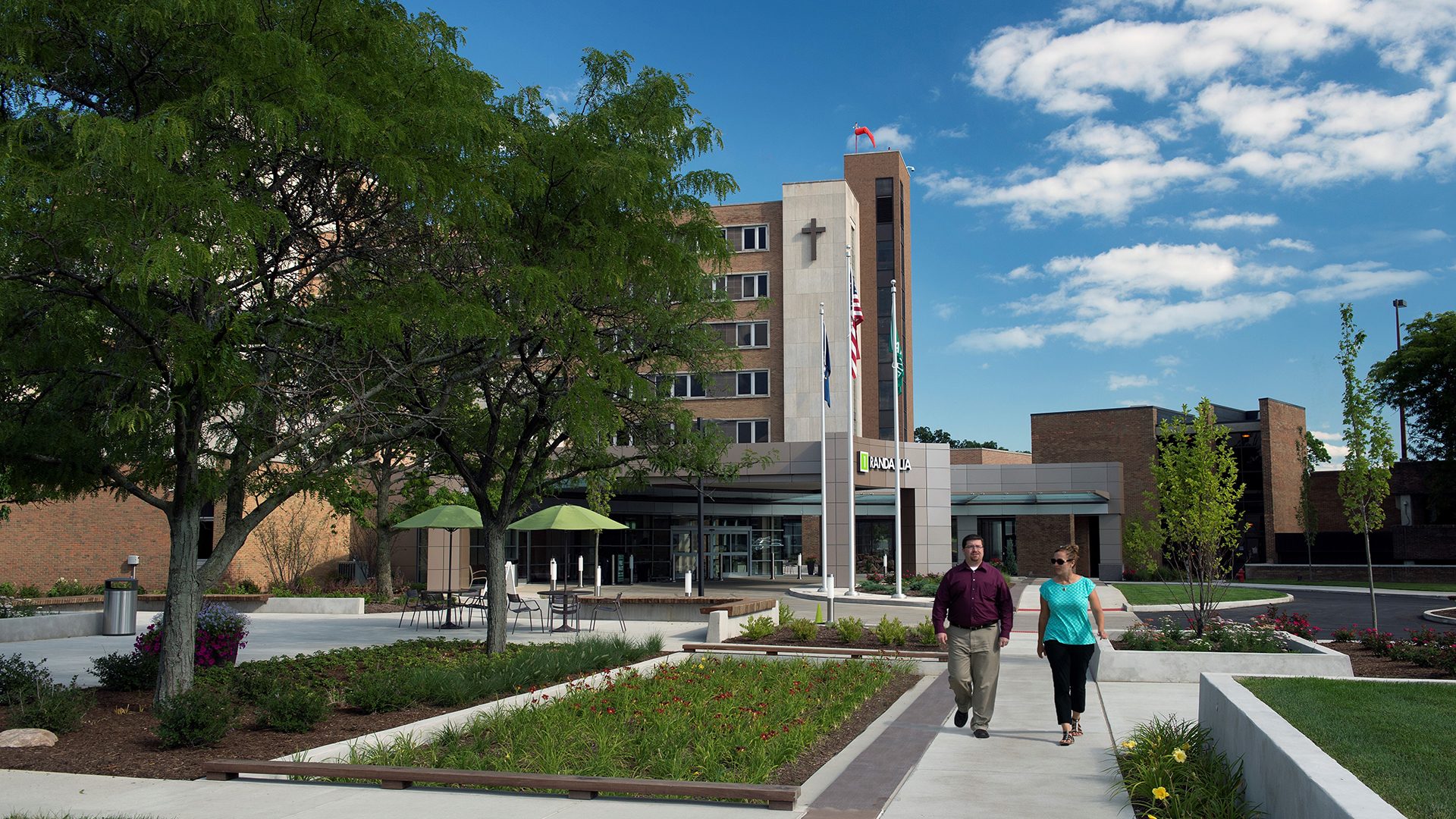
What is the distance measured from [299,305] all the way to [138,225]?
13.7 feet

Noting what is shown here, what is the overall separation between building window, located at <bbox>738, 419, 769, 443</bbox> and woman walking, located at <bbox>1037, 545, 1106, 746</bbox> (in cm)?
4473

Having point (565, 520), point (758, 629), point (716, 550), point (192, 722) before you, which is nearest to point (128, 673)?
point (192, 722)

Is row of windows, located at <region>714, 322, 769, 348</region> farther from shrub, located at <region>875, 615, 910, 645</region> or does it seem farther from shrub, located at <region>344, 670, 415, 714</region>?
shrub, located at <region>344, 670, 415, 714</region>

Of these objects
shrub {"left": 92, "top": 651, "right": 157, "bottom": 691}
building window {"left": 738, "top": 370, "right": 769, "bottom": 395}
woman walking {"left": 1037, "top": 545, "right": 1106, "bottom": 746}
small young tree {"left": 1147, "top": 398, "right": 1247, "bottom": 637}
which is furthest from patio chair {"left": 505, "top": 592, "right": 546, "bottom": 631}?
building window {"left": 738, "top": 370, "right": 769, "bottom": 395}

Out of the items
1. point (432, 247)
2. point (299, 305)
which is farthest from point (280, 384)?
point (432, 247)

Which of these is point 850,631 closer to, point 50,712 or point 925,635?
point 925,635

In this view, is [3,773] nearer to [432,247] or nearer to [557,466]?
[432,247]

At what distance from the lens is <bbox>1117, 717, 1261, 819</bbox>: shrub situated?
716cm

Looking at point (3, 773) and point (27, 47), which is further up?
point (27, 47)

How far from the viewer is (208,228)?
997cm

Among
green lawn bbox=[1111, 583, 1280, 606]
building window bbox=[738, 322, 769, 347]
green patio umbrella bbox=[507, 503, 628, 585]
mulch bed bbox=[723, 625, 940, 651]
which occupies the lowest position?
green lawn bbox=[1111, 583, 1280, 606]

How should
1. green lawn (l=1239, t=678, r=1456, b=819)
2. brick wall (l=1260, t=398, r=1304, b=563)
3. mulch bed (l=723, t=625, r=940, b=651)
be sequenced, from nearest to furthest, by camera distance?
green lawn (l=1239, t=678, r=1456, b=819) → mulch bed (l=723, t=625, r=940, b=651) → brick wall (l=1260, t=398, r=1304, b=563)

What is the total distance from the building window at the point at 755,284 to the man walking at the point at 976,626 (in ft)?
150

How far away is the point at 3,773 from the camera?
30.5ft
